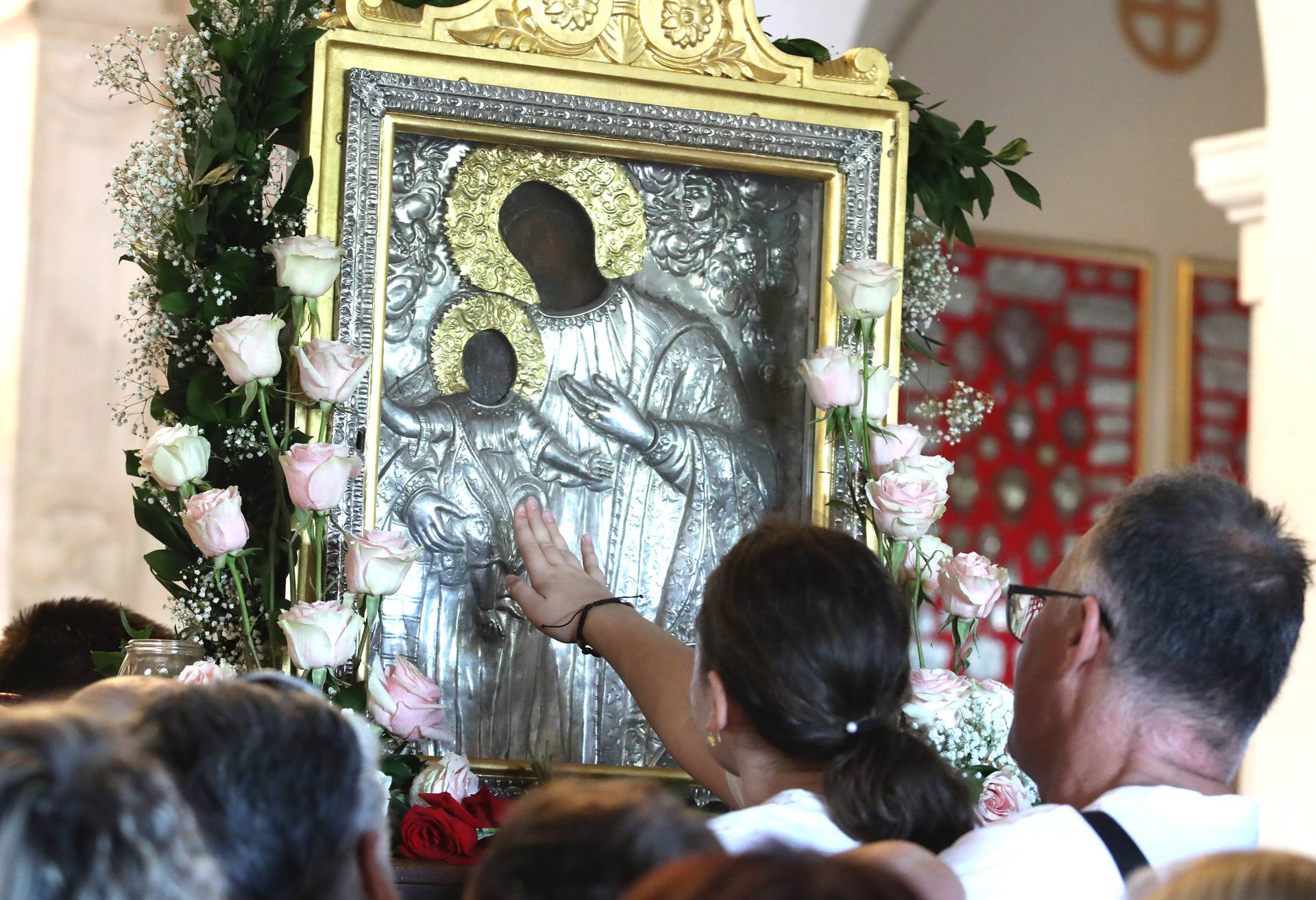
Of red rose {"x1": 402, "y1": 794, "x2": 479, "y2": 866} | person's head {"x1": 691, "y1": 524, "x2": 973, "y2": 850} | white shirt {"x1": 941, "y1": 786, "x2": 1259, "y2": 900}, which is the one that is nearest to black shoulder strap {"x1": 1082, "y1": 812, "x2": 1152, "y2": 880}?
white shirt {"x1": 941, "y1": 786, "x2": 1259, "y2": 900}

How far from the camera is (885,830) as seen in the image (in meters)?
2.02

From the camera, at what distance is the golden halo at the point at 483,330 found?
3203 millimetres

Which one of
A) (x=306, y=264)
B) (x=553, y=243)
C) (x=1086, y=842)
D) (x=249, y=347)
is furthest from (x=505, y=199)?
(x=1086, y=842)

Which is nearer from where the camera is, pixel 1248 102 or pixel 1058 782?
pixel 1058 782

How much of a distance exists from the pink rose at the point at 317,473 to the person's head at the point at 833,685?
34.8 inches

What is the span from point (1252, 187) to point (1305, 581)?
12.9 feet

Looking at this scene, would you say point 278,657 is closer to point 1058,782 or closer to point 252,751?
point 1058,782

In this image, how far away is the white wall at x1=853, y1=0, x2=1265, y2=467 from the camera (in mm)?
7586

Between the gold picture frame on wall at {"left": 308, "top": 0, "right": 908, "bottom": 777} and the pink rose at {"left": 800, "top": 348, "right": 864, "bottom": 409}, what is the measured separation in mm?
156

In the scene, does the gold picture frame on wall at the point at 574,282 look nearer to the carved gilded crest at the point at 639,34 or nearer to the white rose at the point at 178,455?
the carved gilded crest at the point at 639,34

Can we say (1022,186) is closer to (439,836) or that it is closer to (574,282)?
(574,282)

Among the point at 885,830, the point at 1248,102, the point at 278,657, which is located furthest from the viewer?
the point at 1248,102

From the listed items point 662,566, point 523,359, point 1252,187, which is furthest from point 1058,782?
point 1252,187

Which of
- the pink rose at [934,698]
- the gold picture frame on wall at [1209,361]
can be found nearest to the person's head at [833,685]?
the pink rose at [934,698]
